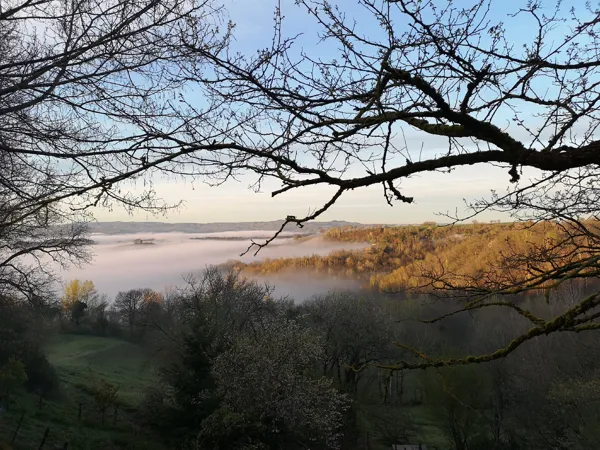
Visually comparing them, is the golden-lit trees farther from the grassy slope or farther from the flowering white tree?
the flowering white tree

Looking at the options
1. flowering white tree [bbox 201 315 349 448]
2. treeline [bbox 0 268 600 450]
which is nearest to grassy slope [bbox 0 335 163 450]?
treeline [bbox 0 268 600 450]

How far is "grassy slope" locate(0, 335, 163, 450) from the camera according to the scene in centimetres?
1448

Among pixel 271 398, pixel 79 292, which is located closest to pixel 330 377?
pixel 271 398

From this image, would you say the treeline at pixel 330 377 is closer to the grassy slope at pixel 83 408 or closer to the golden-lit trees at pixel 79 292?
the grassy slope at pixel 83 408

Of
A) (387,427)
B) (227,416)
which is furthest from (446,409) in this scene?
(227,416)

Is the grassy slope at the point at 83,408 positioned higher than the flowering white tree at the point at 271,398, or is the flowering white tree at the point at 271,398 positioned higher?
the flowering white tree at the point at 271,398

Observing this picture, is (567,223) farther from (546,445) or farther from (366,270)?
(366,270)

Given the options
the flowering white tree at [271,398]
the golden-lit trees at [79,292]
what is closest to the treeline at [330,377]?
the flowering white tree at [271,398]

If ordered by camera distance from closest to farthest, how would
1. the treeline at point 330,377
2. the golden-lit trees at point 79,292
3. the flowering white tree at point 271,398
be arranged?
1. the flowering white tree at point 271,398
2. the treeline at point 330,377
3. the golden-lit trees at point 79,292

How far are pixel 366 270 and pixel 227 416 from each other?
84.9 ft

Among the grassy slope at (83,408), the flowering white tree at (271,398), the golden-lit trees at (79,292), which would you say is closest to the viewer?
the flowering white tree at (271,398)

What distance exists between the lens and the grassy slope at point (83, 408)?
14.5 meters

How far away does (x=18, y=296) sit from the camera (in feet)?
31.2

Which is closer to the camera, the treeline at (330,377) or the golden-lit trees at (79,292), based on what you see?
the treeline at (330,377)
